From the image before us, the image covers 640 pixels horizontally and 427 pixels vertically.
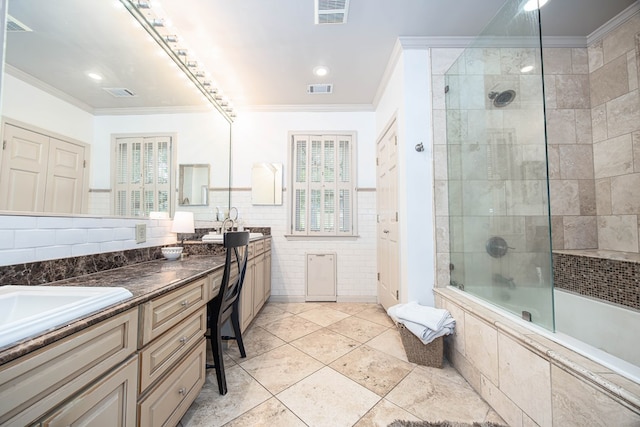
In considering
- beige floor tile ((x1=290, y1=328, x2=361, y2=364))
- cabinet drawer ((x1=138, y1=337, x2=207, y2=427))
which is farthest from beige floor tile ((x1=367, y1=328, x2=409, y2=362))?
cabinet drawer ((x1=138, y1=337, x2=207, y2=427))

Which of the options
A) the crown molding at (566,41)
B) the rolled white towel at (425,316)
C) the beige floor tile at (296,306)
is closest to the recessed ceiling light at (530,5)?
the crown molding at (566,41)

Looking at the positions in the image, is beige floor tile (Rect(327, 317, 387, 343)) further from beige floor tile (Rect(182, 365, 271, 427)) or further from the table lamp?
the table lamp

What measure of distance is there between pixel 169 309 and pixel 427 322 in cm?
158

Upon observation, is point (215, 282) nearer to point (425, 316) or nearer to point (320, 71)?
point (425, 316)

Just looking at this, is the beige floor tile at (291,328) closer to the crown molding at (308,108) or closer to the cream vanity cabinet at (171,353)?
the cream vanity cabinet at (171,353)

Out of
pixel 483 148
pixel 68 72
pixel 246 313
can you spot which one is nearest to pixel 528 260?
pixel 483 148

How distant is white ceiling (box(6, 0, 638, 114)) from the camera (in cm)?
117

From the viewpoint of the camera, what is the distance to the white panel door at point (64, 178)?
1113 mm

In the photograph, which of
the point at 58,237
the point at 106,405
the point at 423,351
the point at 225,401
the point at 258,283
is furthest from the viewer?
the point at 258,283

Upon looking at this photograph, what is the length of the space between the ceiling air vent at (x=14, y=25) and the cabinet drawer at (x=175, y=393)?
1.67 m

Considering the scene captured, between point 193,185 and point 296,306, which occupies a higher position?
point 193,185

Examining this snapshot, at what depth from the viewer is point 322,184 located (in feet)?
10.3

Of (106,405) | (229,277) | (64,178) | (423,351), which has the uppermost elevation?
(64,178)

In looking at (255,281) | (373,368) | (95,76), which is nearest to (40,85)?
(95,76)
